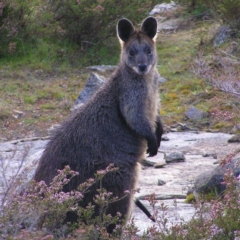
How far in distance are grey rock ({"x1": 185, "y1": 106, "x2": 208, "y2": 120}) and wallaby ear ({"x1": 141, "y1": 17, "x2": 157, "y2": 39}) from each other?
12.0 feet

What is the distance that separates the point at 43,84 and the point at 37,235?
8.43 meters

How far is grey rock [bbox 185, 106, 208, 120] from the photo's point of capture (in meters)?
10.5

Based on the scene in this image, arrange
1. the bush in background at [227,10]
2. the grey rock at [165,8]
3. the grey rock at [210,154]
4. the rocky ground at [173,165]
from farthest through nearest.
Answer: the grey rock at [165,8], the bush in background at [227,10], the grey rock at [210,154], the rocky ground at [173,165]

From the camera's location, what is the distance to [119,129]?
6.16 meters

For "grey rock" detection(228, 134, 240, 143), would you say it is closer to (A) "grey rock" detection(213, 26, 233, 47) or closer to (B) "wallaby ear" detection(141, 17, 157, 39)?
(B) "wallaby ear" detection(141, 17, 157, 39)

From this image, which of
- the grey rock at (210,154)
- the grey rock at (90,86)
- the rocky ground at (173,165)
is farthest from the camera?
the grey rock at (90,86)

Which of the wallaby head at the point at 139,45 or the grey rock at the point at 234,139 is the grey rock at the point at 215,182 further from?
the grey rock at the point at 234,139

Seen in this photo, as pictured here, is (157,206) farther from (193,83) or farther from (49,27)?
(49,27)

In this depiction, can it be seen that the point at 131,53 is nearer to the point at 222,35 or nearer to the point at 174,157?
the point at 174,157

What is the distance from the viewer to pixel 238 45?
1187cm

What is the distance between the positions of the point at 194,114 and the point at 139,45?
152 inches

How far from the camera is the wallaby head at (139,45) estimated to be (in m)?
6.70

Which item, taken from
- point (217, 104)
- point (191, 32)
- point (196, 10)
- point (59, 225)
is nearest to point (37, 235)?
point (59, 225)

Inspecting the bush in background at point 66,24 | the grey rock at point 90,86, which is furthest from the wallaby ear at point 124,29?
the bush in background at point 66,24
